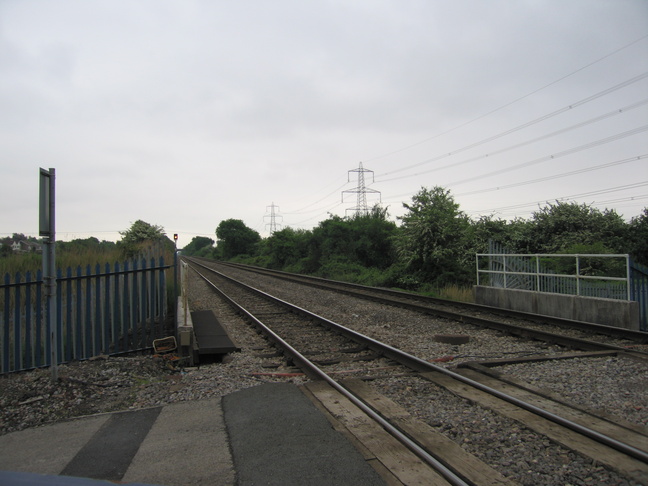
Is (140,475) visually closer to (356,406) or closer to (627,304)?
(356,406)

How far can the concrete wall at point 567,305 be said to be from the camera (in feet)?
31.7

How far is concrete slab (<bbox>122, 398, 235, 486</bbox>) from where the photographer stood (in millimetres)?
3480

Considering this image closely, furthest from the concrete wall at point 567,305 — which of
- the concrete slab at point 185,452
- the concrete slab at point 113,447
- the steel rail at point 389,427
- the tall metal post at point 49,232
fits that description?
the tall metal post at point 49,232

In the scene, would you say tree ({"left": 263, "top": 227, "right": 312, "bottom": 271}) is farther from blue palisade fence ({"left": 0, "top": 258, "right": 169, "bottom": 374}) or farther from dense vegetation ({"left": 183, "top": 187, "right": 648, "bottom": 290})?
blue palisade fence ({"left": 0, "top": 258, "right": 169, "bottom": 374})

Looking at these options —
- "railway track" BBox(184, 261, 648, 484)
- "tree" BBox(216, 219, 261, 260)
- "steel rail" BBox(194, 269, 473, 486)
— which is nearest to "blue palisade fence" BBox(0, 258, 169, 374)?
"railway track" BBox(184, 261, 648, 484)

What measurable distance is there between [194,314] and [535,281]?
9.22m

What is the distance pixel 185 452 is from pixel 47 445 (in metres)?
1.35

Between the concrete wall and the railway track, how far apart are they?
5.14m

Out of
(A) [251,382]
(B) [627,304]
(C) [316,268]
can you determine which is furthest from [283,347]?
(C) [316,268]

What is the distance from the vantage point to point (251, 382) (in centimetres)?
621

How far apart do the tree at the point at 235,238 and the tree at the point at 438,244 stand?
69.3 meters

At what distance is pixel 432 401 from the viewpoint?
205 inches

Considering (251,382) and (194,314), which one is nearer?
(251,382)

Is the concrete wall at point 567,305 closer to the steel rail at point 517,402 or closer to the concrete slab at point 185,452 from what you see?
the steel rail at point 517,402
